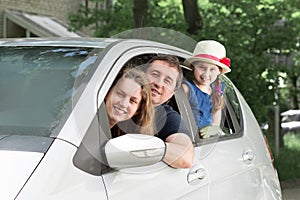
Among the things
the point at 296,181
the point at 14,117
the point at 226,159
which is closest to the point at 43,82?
the point at 14,117

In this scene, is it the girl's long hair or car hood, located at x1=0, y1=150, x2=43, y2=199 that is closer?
car hood, located at x1=0, y1=150, x2=43, y2=199

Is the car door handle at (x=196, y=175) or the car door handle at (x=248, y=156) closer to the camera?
the car door handle at (x=196, y=175)

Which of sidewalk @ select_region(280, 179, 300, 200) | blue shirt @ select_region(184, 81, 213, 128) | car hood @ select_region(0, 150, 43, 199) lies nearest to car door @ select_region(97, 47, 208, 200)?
blue shirt @ select_region(184, 81, 213, 128)

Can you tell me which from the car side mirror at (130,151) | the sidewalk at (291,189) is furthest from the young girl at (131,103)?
the sidewalk at (291,189)

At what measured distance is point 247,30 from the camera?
12875 mm

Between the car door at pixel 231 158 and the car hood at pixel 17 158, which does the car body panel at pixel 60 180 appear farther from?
the car door at pixel 231 158

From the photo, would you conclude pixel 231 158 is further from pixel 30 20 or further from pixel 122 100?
pixel 30 20

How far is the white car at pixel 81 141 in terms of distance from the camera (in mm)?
2670

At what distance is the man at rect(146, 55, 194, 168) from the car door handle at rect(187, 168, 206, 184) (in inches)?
3.9

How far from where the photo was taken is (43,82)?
3.25 m

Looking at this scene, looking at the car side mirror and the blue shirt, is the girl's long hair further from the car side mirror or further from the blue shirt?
the car side mirror

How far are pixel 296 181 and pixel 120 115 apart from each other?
29.8ft

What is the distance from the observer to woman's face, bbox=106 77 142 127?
10.4 feet

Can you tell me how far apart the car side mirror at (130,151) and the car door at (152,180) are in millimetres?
104
